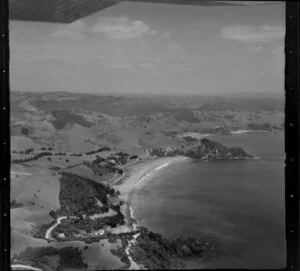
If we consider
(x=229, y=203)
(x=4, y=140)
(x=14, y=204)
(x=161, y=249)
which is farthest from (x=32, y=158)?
(x=229, y=203)

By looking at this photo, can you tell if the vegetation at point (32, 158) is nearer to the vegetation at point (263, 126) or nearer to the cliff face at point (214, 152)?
the cliff face at point (214, 152)

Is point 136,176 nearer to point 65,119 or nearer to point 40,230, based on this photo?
point 65,119

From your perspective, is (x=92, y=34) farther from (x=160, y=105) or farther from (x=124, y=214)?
(x=124, y=214)

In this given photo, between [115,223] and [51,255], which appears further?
[115,223]

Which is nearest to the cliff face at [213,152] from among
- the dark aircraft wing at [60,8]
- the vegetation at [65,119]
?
Result: the vegetation at [65,119]

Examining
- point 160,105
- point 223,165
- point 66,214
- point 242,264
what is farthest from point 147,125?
point 242,264

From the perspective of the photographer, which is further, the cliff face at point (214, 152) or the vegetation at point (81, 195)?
the cliff face at point (214, 152)
